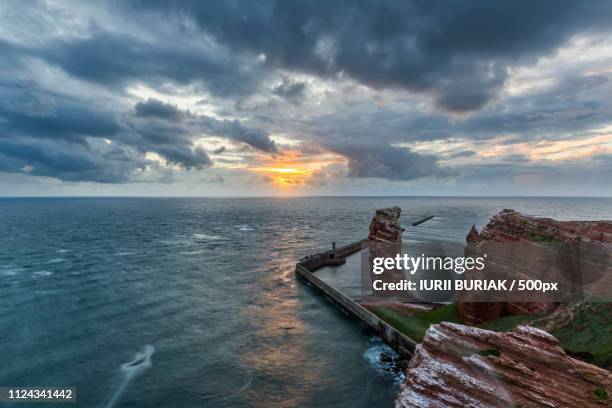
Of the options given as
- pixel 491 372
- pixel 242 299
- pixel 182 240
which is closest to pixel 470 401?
pixel 491 372

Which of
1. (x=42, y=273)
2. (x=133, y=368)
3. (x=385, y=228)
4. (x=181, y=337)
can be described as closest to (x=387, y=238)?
(x=385, y=228)

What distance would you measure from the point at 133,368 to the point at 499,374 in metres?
34.5

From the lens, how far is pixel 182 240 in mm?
118125

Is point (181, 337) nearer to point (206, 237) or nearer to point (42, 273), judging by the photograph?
point (42, 273)

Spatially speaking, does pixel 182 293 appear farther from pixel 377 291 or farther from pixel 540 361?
pixel 540 361

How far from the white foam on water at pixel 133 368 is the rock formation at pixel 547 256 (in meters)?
35.4

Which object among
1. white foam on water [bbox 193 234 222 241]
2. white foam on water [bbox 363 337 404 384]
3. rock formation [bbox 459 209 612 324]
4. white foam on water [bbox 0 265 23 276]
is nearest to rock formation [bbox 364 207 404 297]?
white foam on water [bbox 363 337 404 384]

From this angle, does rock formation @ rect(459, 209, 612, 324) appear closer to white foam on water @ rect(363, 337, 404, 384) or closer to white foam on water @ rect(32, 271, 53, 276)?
white foam on water @ rect(363, 337, 404, 384)

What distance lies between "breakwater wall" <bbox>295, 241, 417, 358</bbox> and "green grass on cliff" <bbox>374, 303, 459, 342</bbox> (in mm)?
989

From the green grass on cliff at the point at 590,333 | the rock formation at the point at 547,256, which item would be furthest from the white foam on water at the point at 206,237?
the green grass on cliff at the point at 590,333

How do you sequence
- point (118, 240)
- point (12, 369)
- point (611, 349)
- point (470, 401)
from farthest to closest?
point (118, 240), point (12, 369), point (611, 349), point (470, 401)

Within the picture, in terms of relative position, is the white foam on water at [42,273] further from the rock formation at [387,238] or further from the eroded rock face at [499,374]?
the eroded rock face at [499,374]

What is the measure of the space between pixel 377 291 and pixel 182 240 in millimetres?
82780

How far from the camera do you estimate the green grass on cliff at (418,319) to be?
38500mm
